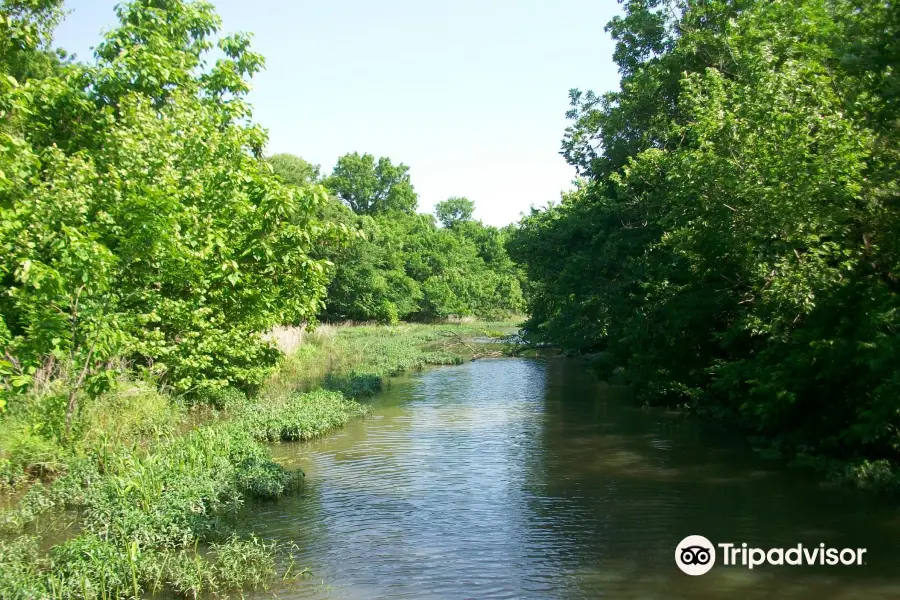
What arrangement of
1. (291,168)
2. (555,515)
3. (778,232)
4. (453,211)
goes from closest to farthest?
1. (555,515)
2. (778,232)
3. (291,168)
4. (453,211)

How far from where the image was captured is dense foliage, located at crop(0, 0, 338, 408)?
36.6 ft

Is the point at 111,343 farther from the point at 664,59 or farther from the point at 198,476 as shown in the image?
the point at 664,59

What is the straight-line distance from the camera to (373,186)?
95.1m

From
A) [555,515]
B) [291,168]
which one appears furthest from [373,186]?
[555,515]

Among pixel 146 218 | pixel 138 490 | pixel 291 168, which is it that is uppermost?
pixel 291 168

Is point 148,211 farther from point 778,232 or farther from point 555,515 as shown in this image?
point 778,232

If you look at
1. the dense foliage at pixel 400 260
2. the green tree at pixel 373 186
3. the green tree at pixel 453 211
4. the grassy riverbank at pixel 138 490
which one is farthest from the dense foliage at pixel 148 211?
the green tree at pixel 453 211

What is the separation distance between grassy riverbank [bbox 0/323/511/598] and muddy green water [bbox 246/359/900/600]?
61 centimetres

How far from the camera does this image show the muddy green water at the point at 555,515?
858 centimetres

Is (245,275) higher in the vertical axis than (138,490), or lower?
higher

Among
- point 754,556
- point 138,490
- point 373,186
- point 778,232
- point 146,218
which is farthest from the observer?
point 373,186

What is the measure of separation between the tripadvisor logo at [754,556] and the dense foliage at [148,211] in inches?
361

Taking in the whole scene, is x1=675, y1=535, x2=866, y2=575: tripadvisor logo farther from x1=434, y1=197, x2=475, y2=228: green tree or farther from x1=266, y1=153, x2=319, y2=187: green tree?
x1=434, y1=197, x2=475, y2=228: green tree

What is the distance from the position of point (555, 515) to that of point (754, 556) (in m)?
3.06
